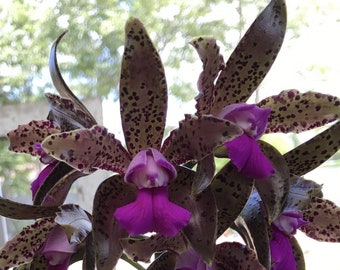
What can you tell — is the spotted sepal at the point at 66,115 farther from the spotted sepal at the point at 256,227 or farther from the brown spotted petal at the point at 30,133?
the spotted sepal at the point at 256,227

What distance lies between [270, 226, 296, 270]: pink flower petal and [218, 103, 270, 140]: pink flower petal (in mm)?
168

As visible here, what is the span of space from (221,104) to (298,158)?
0.13 meters

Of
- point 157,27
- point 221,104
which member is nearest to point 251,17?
point 157,27

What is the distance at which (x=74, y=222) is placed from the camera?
0.64m

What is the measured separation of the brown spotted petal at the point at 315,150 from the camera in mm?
695

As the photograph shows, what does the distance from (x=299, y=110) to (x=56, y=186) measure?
33 cm

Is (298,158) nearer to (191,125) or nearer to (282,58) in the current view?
(191,125)

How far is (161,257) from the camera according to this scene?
729 millimetres

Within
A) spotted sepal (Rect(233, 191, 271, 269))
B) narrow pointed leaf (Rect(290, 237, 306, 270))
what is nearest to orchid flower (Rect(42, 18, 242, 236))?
spotted sepal (Rect(233, 191, 271, 269))

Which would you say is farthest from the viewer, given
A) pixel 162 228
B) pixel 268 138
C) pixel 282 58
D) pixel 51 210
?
pixel 282 58

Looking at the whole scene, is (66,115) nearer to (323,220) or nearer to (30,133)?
(30,133)

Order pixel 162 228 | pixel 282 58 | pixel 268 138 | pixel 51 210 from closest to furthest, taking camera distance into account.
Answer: pixel 162 228 < pixel 51 210 < pixel 268 138 < pixel 282 58

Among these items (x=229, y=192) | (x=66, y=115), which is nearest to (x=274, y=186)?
(x=229, y=192)

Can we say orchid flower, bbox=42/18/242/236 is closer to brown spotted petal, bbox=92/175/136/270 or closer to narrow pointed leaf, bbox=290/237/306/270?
brown spotted petal, bbox=92/175/136/270
